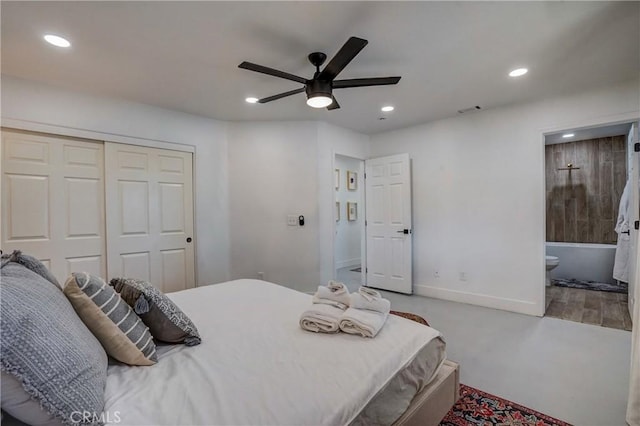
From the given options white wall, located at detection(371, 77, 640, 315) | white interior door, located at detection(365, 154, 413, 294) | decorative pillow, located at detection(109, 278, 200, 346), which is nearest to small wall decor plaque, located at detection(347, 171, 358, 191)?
white interior door, located at detection(365, 154, 413, 294)

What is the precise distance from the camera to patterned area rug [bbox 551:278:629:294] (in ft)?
14.3

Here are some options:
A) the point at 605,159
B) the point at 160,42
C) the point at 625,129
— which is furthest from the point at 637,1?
the point at 605,159

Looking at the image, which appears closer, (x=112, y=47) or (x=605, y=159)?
(x=112, y=47)

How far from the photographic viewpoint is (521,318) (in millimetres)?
3314

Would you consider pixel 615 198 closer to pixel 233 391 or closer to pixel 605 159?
pixel 605 159

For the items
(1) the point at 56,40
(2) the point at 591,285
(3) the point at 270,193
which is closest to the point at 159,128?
(1) the point at 56,40

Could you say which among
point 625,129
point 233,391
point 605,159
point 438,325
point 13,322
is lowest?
point 438,325

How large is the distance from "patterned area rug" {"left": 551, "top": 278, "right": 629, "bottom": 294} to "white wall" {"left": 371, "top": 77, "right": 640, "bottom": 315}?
196 centimetres

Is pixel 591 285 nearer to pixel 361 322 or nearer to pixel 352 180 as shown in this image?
pixel 352 180

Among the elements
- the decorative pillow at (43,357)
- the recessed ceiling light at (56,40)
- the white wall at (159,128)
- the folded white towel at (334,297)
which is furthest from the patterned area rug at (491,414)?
the recessed ceiling light at (56,40)

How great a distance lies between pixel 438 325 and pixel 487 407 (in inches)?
54.0

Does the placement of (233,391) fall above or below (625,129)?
below

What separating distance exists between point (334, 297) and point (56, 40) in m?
2.68

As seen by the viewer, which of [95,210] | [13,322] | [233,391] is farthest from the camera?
[95,210]
